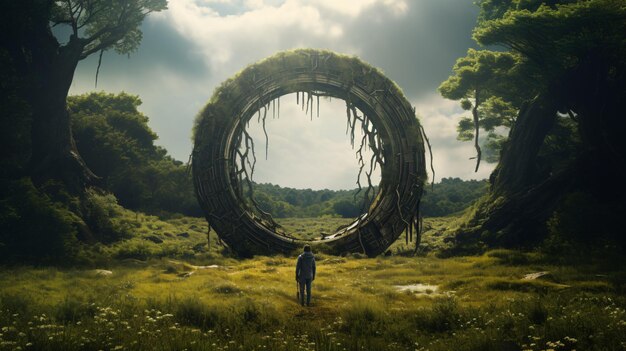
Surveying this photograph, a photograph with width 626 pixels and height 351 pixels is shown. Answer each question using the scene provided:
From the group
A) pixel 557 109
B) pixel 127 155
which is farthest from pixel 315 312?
pixel 127 155

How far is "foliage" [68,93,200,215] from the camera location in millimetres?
35188

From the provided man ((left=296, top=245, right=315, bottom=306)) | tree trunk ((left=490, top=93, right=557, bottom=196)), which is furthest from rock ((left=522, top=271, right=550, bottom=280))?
tree trunk ((left=490, top=93, right=557, bottom=196))

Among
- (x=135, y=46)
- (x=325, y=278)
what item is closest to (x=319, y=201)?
(x=135, y=46)

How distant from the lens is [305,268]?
11.3 m

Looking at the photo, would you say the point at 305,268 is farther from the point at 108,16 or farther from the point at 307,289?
the point at 108,16

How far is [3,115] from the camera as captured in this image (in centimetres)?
2122

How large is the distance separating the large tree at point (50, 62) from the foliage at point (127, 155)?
3508 mm

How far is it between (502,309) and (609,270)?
762cm

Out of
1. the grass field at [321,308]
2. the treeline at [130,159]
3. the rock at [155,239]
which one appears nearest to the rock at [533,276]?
the grass field at [321,308]

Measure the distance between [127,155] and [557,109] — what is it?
3254 centimetres

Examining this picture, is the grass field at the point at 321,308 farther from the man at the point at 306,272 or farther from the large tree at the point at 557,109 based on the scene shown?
the large tree at the point at 557,109

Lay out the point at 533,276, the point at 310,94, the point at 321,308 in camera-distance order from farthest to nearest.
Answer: the point at 310,94, the point at 533,276, the point at 321,308

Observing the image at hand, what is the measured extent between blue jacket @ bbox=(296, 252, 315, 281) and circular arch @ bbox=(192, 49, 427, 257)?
919cm

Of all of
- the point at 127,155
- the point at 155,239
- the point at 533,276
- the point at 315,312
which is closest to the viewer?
the point at 315,312
